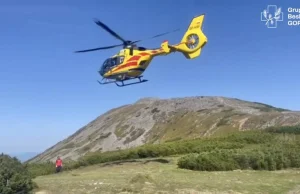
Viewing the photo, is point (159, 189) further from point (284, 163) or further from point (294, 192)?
point (284, 163)

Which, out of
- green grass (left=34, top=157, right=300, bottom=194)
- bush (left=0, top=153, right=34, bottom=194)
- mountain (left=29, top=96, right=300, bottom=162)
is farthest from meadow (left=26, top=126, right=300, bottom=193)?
mountain (left=29, top=96, right=300, bottom=162)

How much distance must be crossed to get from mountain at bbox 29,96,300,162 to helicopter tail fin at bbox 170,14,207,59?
3098 cm

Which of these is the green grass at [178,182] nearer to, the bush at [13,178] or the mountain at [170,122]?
the bush at [13,178]

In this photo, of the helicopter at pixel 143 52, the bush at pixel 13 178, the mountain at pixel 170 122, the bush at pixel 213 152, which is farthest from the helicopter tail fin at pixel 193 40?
the mountain at pixel 170 122

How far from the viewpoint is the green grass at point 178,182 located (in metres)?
19.5

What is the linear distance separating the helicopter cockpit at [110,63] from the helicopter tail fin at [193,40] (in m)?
5.18

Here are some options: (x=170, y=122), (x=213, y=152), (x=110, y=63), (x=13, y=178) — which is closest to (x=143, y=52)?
(x=110, y=63)

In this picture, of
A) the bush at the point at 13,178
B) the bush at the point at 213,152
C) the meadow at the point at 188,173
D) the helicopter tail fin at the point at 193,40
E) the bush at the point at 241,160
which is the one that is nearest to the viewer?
the bush at the point at 13,178

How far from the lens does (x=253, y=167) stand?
92.4 feet

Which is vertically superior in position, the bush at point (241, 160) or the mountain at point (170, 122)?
the mountain at point (170, 122)

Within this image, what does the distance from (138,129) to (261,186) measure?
74.1 metres

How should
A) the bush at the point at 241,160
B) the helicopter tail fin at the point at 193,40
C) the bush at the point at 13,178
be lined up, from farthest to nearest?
the helicopter tail fin at the point at 193,40 → the bush at the point at 241,160 → the bush at the point at 13,178

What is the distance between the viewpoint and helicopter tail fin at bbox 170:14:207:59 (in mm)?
35312

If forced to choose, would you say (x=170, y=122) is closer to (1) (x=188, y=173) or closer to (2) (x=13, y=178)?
(1) (x=188, y=173)
